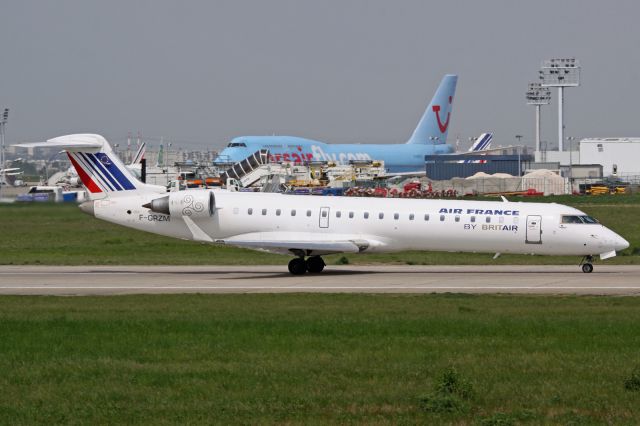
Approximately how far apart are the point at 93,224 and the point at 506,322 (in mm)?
39727

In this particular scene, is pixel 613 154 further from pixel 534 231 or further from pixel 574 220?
pixel 534 231

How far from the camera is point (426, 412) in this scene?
12.2m

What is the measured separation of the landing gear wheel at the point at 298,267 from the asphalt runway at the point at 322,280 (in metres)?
0.44

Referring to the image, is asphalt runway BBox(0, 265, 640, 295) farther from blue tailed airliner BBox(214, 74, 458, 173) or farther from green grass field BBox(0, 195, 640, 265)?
blue tailed airliner BBox(214, 74, 458, 173)

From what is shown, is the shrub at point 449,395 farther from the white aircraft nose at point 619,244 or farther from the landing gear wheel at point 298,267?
the landing gear wheel at point 298,267

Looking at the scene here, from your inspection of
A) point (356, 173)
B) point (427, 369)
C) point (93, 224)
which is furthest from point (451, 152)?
point (427, 369)

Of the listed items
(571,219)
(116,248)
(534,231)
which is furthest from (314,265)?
(116,248)

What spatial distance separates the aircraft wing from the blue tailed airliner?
7624 cm

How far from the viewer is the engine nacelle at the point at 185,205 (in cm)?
3322

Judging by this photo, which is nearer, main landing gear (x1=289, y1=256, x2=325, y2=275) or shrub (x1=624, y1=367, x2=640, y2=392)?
shrub (x1=624, y1=367, x2=640, y2=392)

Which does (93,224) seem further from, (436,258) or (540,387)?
(540,387)

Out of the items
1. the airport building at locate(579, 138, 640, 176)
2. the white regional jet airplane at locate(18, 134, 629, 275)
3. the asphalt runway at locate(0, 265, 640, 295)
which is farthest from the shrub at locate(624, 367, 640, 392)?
the airport building at locate(579, 138, 640, 176)

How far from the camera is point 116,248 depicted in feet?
149

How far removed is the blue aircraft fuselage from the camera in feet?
366
